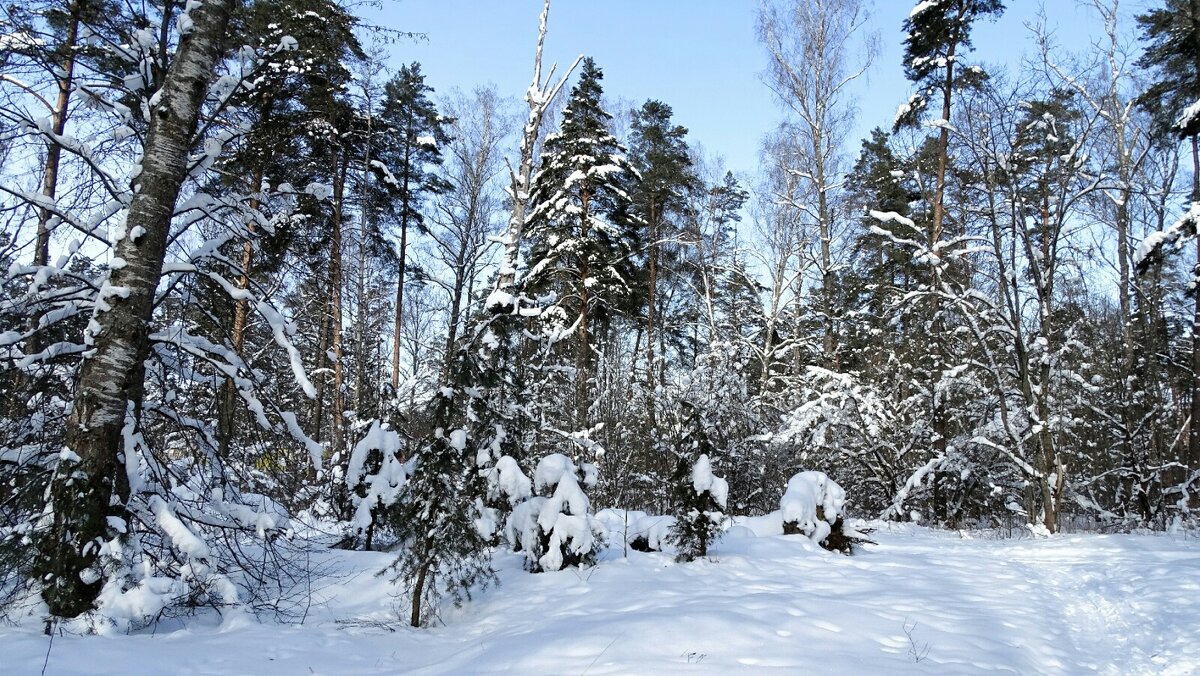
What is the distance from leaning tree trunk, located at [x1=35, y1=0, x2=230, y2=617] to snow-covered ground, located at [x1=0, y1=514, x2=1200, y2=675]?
0.42m

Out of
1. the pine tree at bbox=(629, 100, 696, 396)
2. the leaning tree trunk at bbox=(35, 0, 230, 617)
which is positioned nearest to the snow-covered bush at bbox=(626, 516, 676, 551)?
the leaning tree trunk at bbox=(35, 0, 230, 617)

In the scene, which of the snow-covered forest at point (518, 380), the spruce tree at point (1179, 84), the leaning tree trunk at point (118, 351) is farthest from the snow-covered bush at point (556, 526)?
the spruce tree at point (1179, 84)

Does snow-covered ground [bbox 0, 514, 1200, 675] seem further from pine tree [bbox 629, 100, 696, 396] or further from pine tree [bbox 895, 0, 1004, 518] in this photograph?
pine tree [bbox 629, 100, 696, 396]

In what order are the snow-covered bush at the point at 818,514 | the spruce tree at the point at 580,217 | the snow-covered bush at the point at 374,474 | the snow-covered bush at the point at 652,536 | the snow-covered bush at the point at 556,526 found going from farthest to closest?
the spruce tree at the point at 580,217 → the snow-covered bush at the point at 818,514 → the snow-covered bush at the point at 652,536 → the snow-covered bush at the point at 374,474 → the snow-covered bush at the point at 556,526

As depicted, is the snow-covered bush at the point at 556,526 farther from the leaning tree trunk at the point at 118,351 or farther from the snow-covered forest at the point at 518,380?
the leaning tree trunk at the point at 118,351

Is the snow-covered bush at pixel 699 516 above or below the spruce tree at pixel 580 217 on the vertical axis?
below

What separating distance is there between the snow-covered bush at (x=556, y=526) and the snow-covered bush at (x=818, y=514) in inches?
127

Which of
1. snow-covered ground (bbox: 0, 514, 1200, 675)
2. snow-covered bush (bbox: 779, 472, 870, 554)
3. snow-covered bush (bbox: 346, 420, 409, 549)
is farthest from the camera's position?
snow-covered bush (bbox: 779, 472, 870, 554)

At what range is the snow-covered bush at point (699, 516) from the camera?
22.1ft

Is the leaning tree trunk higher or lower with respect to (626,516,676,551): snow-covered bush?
higher

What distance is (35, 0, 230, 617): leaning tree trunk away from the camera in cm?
350

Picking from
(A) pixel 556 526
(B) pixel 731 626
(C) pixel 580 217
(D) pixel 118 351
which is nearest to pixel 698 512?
(A) pixel 556 526

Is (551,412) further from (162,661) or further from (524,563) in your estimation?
(162,661)

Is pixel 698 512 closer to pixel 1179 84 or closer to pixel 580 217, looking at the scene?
pixel 580 217
